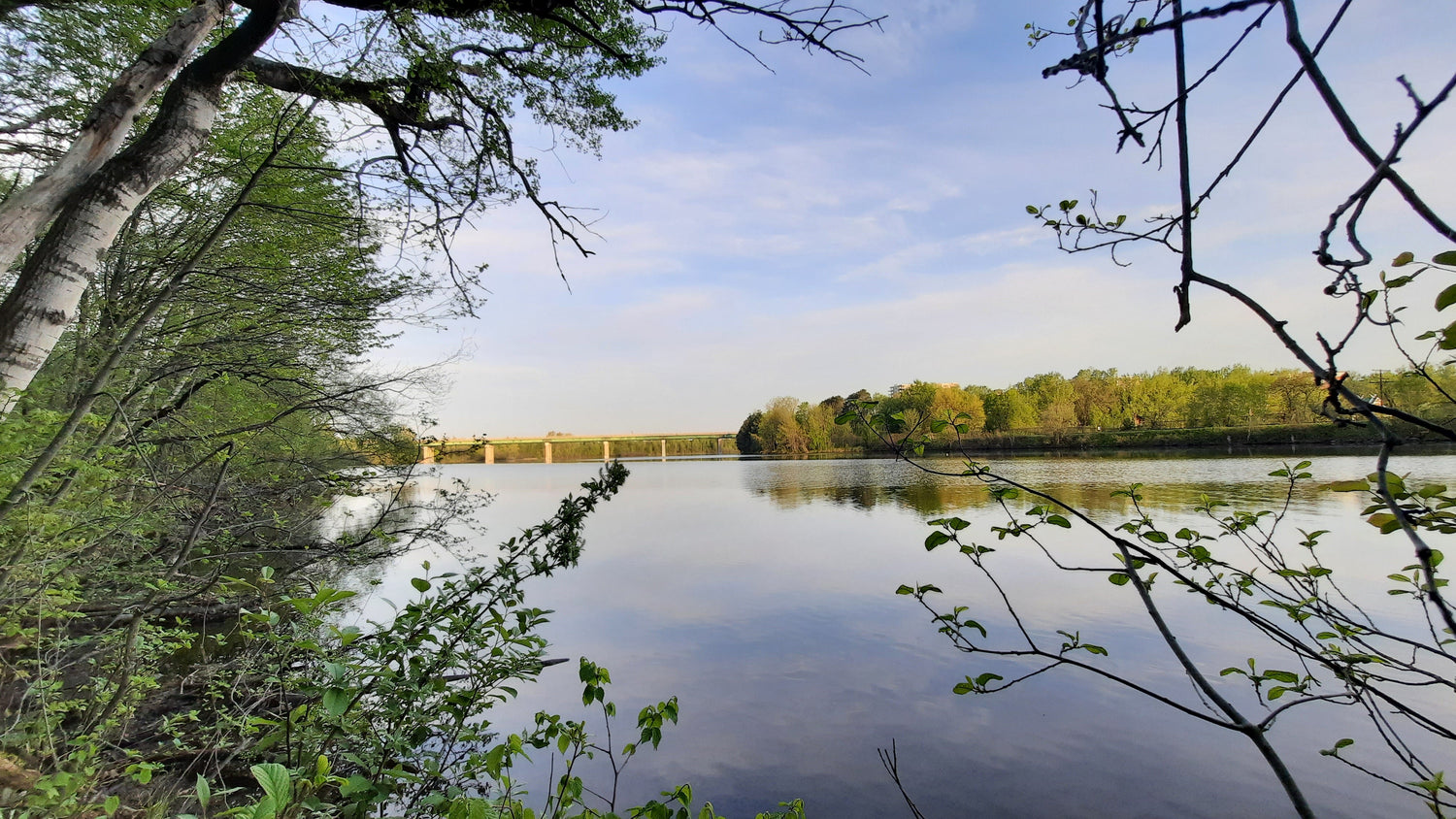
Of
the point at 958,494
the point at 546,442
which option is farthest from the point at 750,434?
the point at 958,494

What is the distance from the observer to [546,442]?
5184 cm

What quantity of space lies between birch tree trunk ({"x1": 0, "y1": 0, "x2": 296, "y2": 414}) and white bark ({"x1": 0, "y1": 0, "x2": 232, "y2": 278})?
0.07 meters

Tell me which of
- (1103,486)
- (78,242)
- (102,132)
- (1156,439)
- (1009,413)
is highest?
(1009,413)

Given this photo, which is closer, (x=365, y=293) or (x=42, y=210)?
(x=42, y=210)

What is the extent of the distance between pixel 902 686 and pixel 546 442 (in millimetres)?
48068

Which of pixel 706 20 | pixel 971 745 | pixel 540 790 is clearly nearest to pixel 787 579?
pixel 971 745

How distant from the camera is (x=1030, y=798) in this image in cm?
477

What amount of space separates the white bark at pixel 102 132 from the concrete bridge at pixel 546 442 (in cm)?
228

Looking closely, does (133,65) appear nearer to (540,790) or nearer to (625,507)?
(540,790)

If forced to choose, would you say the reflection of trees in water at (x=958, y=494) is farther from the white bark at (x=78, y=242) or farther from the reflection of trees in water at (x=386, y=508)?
the white bark at (x=78, y=242)

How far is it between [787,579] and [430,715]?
33.8 feet

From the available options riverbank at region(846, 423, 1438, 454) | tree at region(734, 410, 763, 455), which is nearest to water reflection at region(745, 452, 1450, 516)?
riverbank at region(846, 423, 1438, 454)

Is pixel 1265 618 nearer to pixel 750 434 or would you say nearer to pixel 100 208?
pixel 100 208

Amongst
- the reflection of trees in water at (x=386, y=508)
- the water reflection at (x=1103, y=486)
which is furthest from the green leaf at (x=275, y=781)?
the water reflection at (x=1103, y=486)
